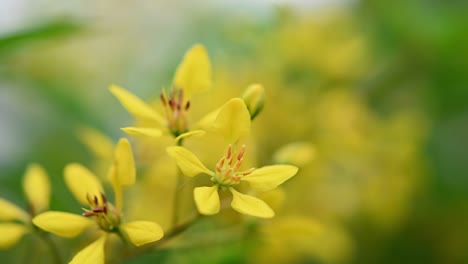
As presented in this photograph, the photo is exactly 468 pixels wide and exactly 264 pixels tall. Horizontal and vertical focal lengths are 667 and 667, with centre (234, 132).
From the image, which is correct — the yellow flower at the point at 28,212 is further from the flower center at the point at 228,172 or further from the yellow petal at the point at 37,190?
the flower center at the point at 228,172

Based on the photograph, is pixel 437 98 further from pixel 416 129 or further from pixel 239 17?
pixel 239 17

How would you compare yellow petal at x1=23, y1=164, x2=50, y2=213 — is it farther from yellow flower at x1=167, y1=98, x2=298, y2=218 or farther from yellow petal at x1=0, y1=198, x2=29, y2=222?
yellow flower at x1=167, y1=98, x2=298, y2=218

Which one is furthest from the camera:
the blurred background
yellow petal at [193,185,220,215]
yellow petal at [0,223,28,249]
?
the blurred background

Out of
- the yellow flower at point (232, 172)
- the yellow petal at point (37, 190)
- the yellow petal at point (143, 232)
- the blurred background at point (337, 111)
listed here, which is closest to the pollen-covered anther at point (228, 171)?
the yellow flower at point (232, 172)

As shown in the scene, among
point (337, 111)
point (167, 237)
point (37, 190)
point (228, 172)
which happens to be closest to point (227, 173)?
point (228, 172)

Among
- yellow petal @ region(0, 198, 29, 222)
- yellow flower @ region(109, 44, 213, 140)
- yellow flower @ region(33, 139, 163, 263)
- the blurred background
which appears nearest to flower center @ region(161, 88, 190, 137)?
yellow flower @ region(109, 44, 213, 140)
